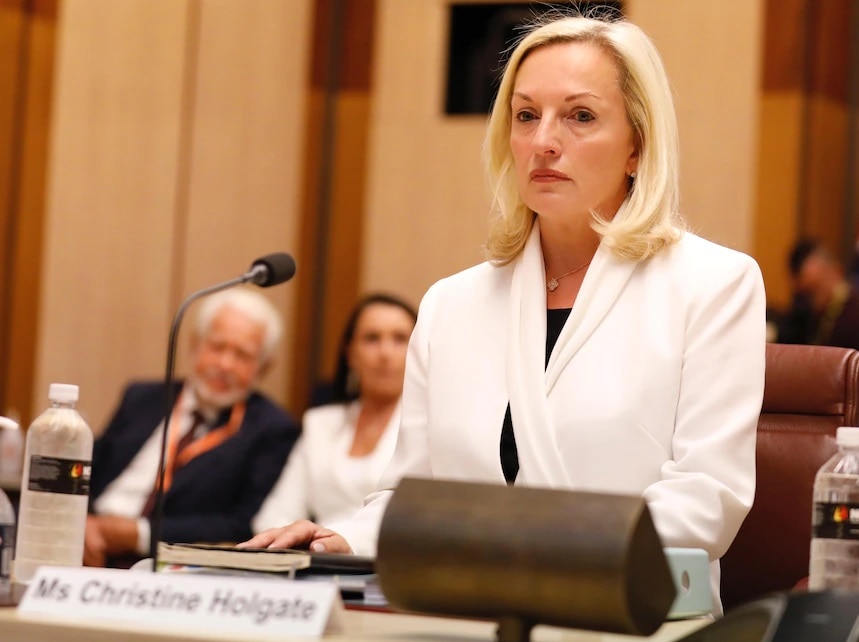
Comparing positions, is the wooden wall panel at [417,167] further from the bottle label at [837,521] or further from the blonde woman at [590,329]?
the bottle label at [837,521]

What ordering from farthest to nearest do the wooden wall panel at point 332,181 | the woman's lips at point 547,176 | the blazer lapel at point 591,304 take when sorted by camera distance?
the wooden wall panel at point 332,181
the woman's lips at point 547,176
the blazer lapel at point 591,304

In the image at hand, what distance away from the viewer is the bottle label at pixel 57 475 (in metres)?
2.21

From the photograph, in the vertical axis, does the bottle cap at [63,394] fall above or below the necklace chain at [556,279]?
below

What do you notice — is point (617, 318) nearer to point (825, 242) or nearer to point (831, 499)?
point (831, 499)

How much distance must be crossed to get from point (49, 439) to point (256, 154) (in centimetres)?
492

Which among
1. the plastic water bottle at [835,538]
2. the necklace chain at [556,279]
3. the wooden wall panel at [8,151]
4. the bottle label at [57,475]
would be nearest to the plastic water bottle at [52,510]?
the bottle label at [57,475]

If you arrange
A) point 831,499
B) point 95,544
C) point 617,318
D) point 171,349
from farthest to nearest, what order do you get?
1. point 95,544
2. point 617,318
3. point 171,349
4. point 831,499

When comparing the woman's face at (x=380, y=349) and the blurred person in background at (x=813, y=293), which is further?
the blurred person in background at (x=813, y=293)

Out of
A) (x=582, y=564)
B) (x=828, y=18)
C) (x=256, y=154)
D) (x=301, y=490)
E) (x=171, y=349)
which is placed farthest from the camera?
(x=256, y=154)

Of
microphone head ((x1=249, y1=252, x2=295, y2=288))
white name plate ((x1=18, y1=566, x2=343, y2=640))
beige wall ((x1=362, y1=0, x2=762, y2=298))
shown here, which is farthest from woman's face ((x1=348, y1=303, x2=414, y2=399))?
white name plate ((x1=18, y1=566, x2=343, y2=640))

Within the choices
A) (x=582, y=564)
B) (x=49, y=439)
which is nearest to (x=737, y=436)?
(x=582, y=564)

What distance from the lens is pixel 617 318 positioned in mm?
2432

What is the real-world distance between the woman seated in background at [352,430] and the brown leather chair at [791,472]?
6.45 ft

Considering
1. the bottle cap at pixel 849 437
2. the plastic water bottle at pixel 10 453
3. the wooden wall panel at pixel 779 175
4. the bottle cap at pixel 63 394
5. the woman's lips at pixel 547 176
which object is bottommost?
the plastic water bottle at pixel 10 453
